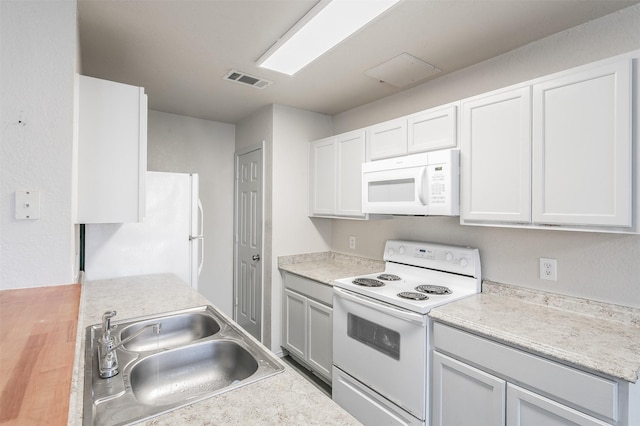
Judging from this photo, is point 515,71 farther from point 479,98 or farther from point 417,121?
point 417,121

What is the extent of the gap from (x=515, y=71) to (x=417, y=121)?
0.63 metres

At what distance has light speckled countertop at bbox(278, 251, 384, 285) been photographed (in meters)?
2.69

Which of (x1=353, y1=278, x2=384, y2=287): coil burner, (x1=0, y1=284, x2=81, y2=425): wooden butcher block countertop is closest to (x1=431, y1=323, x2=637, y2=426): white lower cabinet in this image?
(x1=353, y1=278, x2=384, y2=287): coil burner

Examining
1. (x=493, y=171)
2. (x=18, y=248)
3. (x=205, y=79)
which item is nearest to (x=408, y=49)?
(x=493, y=171)

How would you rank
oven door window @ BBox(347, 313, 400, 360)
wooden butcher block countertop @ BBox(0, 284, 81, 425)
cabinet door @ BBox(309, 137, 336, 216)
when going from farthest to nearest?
cabinet door @ BBox(309, 137, 336, 216) → oven door window @ BBox(347, 313, 400, 360) → wooden butcher block countertop @ BBox(0, 284, 81, 425)

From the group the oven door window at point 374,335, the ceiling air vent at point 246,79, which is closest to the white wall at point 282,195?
the ceiling air vent at point 246,79

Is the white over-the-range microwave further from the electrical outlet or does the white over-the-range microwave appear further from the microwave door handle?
the electrical outlet

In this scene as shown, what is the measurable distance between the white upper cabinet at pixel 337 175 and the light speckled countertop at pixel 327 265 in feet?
1.59

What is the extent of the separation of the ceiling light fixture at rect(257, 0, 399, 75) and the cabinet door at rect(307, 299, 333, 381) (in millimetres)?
1804

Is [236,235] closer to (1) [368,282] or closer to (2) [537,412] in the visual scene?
(1) [368,282]

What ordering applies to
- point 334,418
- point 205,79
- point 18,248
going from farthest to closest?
point 205,79 → point 18,248 → point 334,418

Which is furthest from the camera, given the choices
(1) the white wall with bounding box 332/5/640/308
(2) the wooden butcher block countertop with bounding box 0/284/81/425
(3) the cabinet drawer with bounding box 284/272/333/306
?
(3) the cabinet drawer with bounding box 284/272/333/306

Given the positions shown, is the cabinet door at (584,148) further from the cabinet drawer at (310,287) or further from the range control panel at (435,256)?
the cabinet drawer at (310,287)

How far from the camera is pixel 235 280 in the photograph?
380 cm
